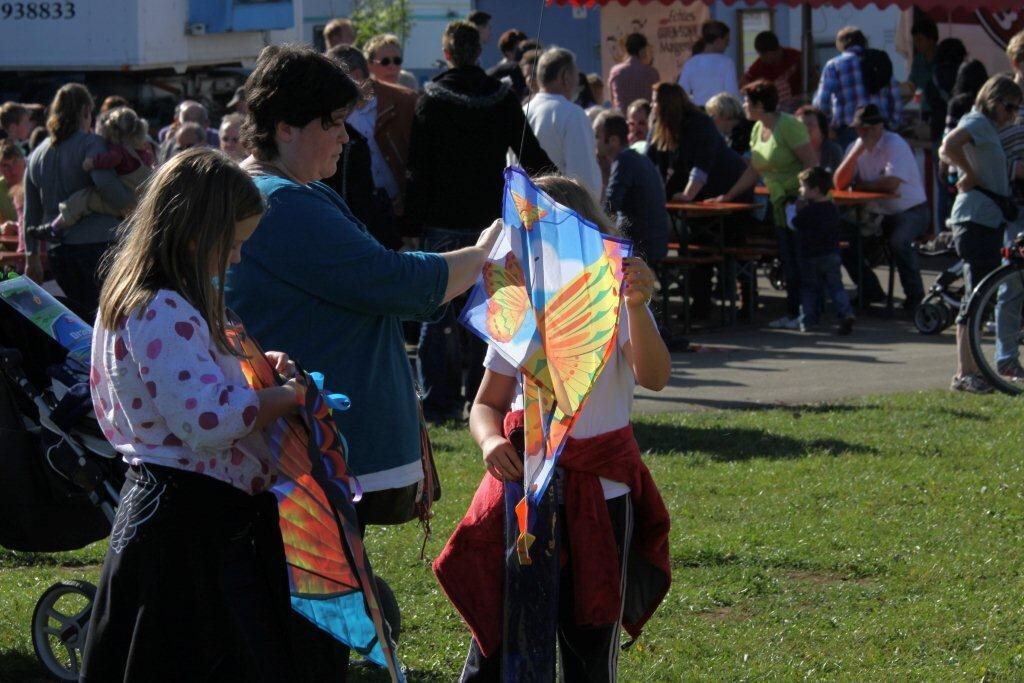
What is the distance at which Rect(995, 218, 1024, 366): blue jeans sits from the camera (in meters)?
8.67

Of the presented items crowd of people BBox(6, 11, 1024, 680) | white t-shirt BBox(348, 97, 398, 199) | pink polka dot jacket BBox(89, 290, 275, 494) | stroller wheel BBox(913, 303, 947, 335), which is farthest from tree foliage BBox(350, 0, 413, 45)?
pink polka dot jacket BBox(89, 290, 275, 494)

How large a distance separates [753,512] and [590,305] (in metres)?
3.16

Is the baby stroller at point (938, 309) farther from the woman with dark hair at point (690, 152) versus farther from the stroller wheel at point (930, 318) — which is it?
the woman with dark hair at point (690, 152)

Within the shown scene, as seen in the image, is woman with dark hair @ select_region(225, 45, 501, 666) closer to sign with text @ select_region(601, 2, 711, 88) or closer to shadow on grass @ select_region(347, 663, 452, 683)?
shadow on grass @ select_region(347, 663, 452, 683)

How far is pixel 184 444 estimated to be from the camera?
10.4 ft

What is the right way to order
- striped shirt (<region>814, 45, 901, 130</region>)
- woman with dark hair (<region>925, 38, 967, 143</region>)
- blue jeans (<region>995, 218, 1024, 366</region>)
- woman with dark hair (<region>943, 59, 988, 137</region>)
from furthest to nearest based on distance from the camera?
woman with dark hair (<region>925, 38, 967, 143</region>) → striped shirt (<region>814, 45, 901, 130</region>) → woman with dark hair (<region>943, 59, 988, 137</region>) → blue jeans (<region>995, 218, 1024, 366</region>)

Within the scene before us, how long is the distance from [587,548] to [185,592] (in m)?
0.95

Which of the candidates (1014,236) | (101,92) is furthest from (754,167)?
(101,92)

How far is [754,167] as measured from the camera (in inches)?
481

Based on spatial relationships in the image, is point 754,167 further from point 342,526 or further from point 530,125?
point 342,526

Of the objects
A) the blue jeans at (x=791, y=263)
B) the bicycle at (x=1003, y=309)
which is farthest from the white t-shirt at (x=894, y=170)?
the bicycle at (x=1003, y=309)

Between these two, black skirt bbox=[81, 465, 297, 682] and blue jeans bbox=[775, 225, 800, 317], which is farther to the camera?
blue jeans bbox=[775, 225, 800, 317]

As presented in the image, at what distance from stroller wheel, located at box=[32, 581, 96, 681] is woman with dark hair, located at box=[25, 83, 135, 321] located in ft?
14.0

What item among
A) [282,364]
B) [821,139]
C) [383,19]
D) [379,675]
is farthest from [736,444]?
[383,19]
